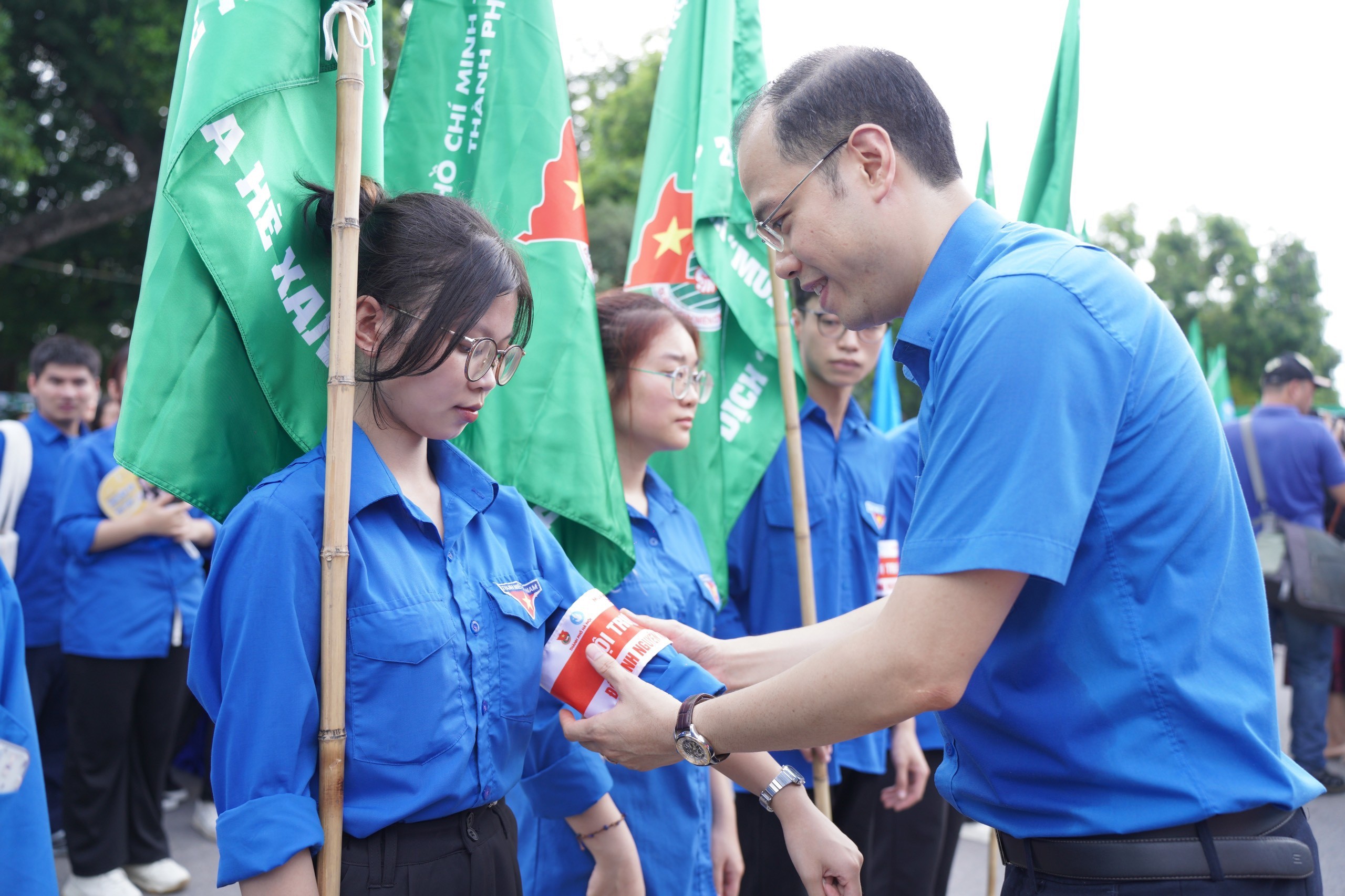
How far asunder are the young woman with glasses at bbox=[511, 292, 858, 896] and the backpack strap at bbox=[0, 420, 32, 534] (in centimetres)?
275

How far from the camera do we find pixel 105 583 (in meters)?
4.68

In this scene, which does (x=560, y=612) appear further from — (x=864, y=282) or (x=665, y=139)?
(x=665, y=139)

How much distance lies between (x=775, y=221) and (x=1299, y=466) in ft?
20.4

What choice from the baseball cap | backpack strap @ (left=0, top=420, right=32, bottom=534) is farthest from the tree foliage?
backpack strap @ (left=0, top=420, right=32, bottom=534)

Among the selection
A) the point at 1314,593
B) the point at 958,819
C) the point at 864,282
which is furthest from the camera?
the point at 1314,593

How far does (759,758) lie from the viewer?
237 cm

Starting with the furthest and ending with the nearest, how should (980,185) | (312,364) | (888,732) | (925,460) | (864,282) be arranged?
(980,185)
(888,732)
(312,364)
(864,282)
(925,460)

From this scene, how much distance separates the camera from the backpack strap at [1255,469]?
683 centimetres

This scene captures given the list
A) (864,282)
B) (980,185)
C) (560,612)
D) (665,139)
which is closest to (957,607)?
(864,282)

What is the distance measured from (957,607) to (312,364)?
135 centimetres

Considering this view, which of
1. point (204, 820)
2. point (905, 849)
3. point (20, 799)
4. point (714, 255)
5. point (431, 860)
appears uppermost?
point (714, 255)

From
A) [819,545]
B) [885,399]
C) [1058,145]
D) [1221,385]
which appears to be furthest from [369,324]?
[1221,385]

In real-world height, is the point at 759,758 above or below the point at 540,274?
below

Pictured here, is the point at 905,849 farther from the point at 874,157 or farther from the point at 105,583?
the point at 105,583
